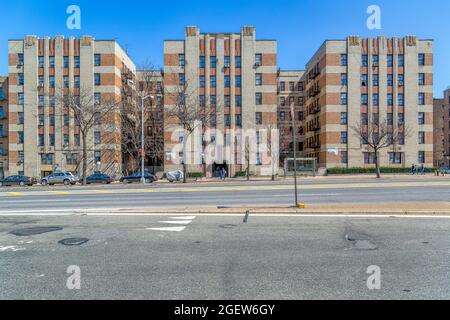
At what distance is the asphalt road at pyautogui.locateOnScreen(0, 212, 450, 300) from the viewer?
15.2 ft

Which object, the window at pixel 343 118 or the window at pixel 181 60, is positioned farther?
the window at pixel 343 118

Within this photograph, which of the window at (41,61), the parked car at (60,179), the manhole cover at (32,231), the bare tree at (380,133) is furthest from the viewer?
the window at (41,61)

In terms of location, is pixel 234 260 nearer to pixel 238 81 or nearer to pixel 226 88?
pixel 226 88

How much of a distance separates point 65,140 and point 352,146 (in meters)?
46.5

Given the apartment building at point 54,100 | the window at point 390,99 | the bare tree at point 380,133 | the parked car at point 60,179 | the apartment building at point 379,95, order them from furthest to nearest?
the window at point 390,99 < the apartment building at point 379,95 < the apartment building at point 54,100 < the bare tree at point 380,133 < the parked car at point 60,179

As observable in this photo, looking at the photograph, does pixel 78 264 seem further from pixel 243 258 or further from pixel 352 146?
pixel 352 146

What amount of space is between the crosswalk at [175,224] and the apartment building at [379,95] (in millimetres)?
44671

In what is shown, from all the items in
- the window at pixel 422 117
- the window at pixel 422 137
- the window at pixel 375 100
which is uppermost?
the window at pixel 375 100

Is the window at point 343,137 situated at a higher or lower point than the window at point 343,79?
lower

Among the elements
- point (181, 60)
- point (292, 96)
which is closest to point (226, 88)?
point (181, 60)

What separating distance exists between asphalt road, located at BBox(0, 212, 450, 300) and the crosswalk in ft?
0.20

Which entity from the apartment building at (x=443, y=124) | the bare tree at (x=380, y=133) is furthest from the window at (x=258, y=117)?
the apartment building at (x=443, y=124)

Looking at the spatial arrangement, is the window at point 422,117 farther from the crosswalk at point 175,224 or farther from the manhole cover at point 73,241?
the manhole cover at point 73,241

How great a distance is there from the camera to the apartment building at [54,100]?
50.8 meters
